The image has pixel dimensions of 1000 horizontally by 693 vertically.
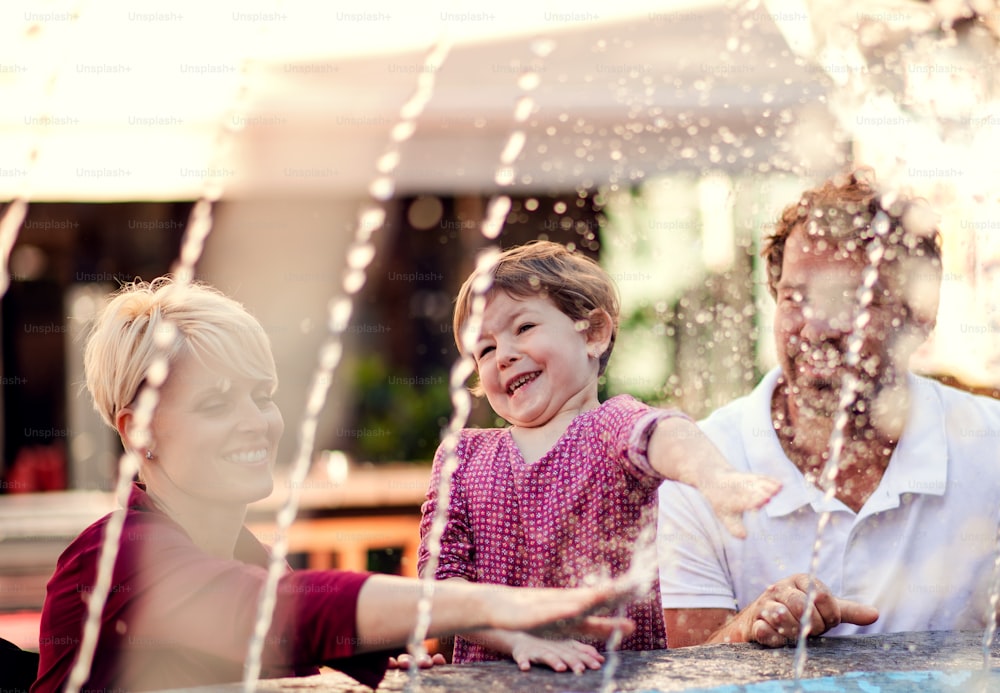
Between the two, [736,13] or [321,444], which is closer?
[736,13]

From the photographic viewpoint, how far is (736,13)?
4367mm

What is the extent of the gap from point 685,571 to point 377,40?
300cm

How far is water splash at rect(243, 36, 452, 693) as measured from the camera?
1.29 m

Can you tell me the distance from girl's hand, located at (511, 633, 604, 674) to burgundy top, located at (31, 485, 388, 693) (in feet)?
0.79

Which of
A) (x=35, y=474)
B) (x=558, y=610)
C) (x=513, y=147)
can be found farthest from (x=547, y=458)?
(x=35, y=474)

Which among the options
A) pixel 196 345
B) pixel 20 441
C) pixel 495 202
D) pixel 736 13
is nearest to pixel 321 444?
pixel 495 202

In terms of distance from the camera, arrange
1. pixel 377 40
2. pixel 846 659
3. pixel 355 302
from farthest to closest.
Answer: pixel 355 302, pixel 377 40, pixel 846 659

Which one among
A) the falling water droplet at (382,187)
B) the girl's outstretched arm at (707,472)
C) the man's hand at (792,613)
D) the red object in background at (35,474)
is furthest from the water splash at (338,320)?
the red object in background at (35,474)

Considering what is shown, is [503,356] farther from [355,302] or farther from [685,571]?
[355,302]

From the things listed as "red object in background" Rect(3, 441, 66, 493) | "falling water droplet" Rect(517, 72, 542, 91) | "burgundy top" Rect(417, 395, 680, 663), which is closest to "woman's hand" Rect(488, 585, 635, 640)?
"burgundy top" Rect(417, 395, 680, 663)

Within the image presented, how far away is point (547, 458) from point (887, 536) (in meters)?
0.78

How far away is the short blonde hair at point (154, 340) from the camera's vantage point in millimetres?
1563

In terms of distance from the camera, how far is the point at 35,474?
17.0 ft

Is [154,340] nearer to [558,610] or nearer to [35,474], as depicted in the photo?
[558,610]
